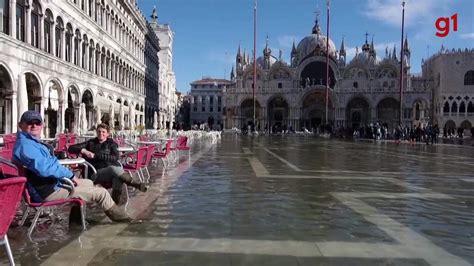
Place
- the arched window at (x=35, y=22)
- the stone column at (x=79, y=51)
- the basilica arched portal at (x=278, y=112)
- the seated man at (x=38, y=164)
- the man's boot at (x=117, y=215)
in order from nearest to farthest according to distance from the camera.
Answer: the seated man at (x=38, y=164), the man's boot at (x=117, y=215), the arched window at (x=35, y=22), the stone column at (x=79, y=51), the basilica arched portal at (x=278, y=112)

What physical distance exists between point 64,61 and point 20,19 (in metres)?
5.60

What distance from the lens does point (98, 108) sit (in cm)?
2405

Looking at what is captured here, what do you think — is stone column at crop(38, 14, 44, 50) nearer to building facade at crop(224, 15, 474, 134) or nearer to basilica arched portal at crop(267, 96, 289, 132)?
building facade at crop(224, 15, 474, 134)

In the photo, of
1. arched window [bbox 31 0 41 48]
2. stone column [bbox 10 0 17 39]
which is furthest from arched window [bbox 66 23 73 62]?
stone column [bbox 10 0 17 39]

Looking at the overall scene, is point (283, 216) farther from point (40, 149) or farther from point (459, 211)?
point (40, 149)

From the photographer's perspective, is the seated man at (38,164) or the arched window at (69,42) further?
the arched window at (69,42)

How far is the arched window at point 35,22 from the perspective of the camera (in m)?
24.1

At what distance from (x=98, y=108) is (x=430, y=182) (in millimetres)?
17238

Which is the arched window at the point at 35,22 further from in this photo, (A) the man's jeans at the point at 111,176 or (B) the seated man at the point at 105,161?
(A) the man's jeans at the point at 111,176

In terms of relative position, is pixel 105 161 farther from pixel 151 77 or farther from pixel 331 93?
pixel 331 93

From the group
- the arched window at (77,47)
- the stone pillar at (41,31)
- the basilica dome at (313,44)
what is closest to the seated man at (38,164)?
the stone pillar at (41,31)

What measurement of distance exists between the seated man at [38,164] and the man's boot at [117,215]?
357 millimetres

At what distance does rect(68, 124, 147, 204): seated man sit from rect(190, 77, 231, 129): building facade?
116 metres

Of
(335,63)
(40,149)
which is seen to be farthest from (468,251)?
(335,63)
